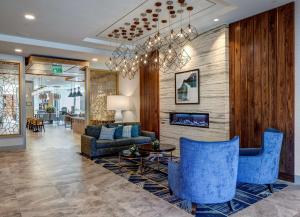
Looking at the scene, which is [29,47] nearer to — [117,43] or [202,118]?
[117,43]

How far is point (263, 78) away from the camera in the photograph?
4496 millimetres

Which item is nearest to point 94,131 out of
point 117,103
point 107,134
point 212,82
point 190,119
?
point 107,134

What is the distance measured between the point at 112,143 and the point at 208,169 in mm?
3807

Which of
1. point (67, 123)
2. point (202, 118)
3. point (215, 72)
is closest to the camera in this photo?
point (215, 72)

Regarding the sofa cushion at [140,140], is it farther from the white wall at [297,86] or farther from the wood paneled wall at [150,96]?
the white wall at [297,86]

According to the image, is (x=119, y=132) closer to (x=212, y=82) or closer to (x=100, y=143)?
(x=100, y=143)

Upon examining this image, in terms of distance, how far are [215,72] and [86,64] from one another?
4.83 metres

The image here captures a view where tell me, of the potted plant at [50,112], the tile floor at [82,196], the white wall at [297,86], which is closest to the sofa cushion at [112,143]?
the tile floor at [82,196]

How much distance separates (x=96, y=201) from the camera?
3361 mm

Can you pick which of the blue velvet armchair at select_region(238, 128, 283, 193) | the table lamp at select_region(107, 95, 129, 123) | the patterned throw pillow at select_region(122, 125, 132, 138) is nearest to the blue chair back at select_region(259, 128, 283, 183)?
the blue velvet armchair at select_region(238, 128, 283, 193)

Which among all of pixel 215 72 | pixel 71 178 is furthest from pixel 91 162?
pixel 215 72

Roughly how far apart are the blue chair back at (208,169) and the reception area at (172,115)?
1 cm

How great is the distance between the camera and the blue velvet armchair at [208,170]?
2.75 meters

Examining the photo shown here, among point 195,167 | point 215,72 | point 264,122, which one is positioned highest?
point 215,72
